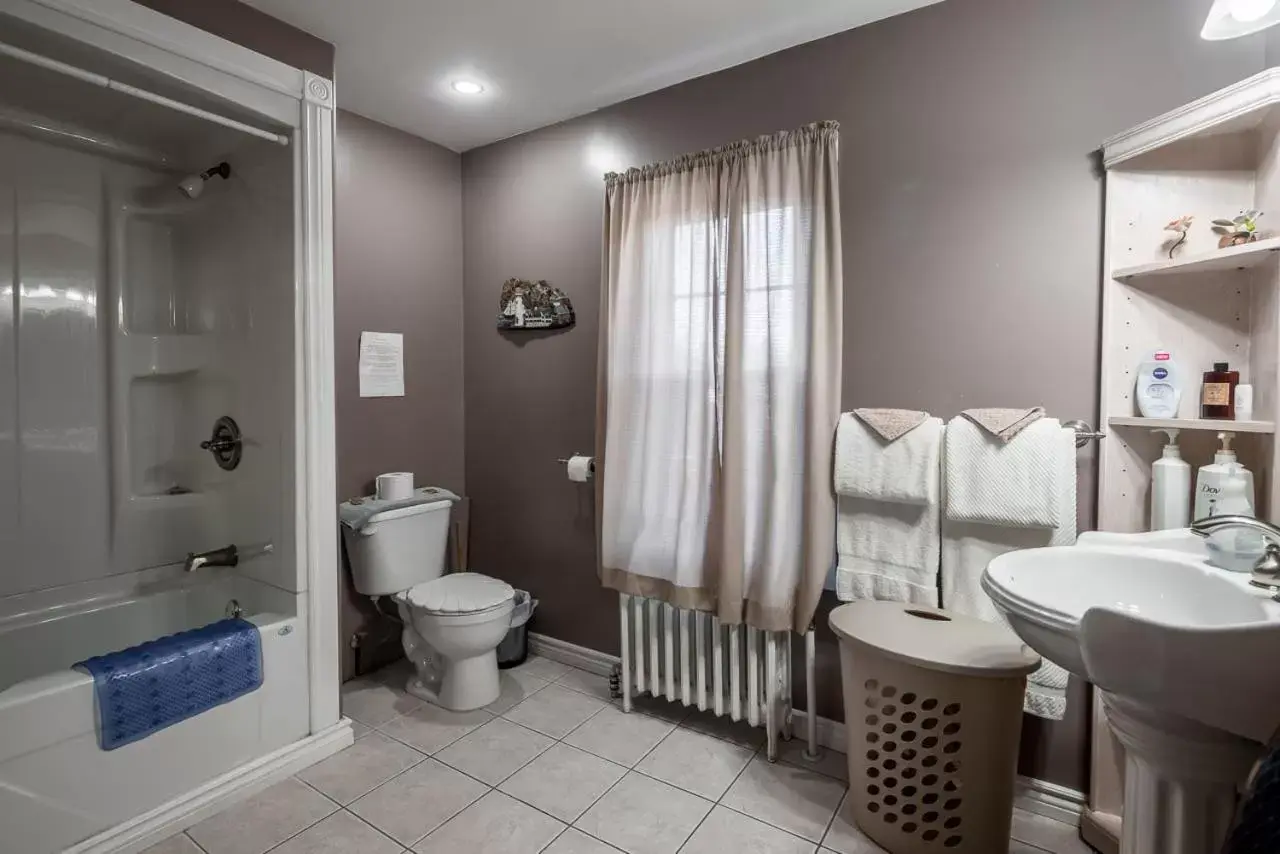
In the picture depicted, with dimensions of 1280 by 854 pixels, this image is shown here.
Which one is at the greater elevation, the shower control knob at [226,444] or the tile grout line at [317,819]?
the shower control knob at [226,444]

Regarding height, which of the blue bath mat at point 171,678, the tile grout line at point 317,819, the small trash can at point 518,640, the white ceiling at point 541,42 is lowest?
the tile grout line at point 317,819

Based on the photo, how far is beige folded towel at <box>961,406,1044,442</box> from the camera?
1.65 meters

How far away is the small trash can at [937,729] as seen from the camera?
1.49m

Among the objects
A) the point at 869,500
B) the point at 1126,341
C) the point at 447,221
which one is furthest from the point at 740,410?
the point at 447,221

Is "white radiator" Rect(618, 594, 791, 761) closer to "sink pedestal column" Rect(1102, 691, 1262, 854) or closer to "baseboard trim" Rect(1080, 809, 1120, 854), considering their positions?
"baseboard trim" Rect(1080, 809, 1120, 854)

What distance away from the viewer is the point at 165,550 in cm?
233

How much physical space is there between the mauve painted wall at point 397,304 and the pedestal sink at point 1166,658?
2.41 metres

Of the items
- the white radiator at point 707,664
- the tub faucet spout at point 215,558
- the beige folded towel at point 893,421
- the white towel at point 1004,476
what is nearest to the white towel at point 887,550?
the white towel at point 1004,476

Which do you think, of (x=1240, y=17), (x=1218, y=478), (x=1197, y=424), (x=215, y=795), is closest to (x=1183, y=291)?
(x=1197, y=424)

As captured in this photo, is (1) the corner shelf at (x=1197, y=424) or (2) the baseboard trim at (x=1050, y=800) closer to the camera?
(1) the corner shelf at (x=1197, y=424)

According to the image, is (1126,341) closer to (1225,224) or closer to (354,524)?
(1225,224)

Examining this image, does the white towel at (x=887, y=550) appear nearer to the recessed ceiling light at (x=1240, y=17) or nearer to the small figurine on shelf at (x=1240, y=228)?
the small figurine on shelf at (x=1240, y=228)

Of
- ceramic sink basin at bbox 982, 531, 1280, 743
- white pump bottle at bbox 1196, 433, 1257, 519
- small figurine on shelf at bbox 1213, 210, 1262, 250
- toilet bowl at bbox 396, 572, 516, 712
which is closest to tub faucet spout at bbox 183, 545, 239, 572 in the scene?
toilet bowl at bbox 396, 572, 516, 712

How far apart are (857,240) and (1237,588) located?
1.33 meters
